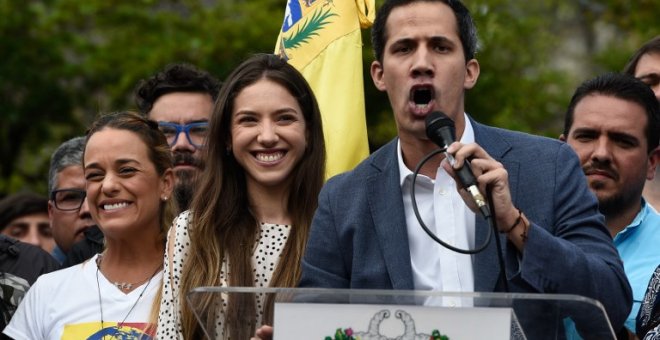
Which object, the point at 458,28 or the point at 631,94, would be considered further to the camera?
the point at 631,94

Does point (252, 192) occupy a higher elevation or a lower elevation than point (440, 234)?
higher

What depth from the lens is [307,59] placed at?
662 centimetres

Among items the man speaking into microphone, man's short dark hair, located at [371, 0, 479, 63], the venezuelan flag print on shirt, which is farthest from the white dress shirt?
the venezuelan flag print on shirt

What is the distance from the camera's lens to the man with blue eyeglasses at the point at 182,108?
6.83 metres

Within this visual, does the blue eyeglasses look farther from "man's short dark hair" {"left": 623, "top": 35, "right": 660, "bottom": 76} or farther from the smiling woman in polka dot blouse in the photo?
"man's short dark hair" {"left": 623, "top": 35, "right": 660, "bottom": 76}

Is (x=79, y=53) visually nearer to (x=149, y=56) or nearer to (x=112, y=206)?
(x=149, y=56)

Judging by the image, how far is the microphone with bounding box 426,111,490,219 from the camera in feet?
12.7

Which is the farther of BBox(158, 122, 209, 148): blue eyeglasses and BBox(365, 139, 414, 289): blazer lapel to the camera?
BBox(158, 122, 209, 148): blue eyeglasses

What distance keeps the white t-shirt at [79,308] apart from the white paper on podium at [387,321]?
6.66 feet

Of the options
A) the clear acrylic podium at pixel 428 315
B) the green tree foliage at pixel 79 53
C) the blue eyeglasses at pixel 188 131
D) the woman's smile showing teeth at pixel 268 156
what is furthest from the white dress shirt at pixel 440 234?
the green tree foliage at pixel 79 53

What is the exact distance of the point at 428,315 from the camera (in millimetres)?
3600

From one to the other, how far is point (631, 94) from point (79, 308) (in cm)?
261

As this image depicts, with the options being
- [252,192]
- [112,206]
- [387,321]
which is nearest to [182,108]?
[112,206]

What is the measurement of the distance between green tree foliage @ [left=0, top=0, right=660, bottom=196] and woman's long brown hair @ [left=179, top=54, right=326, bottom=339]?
8.89 metres
